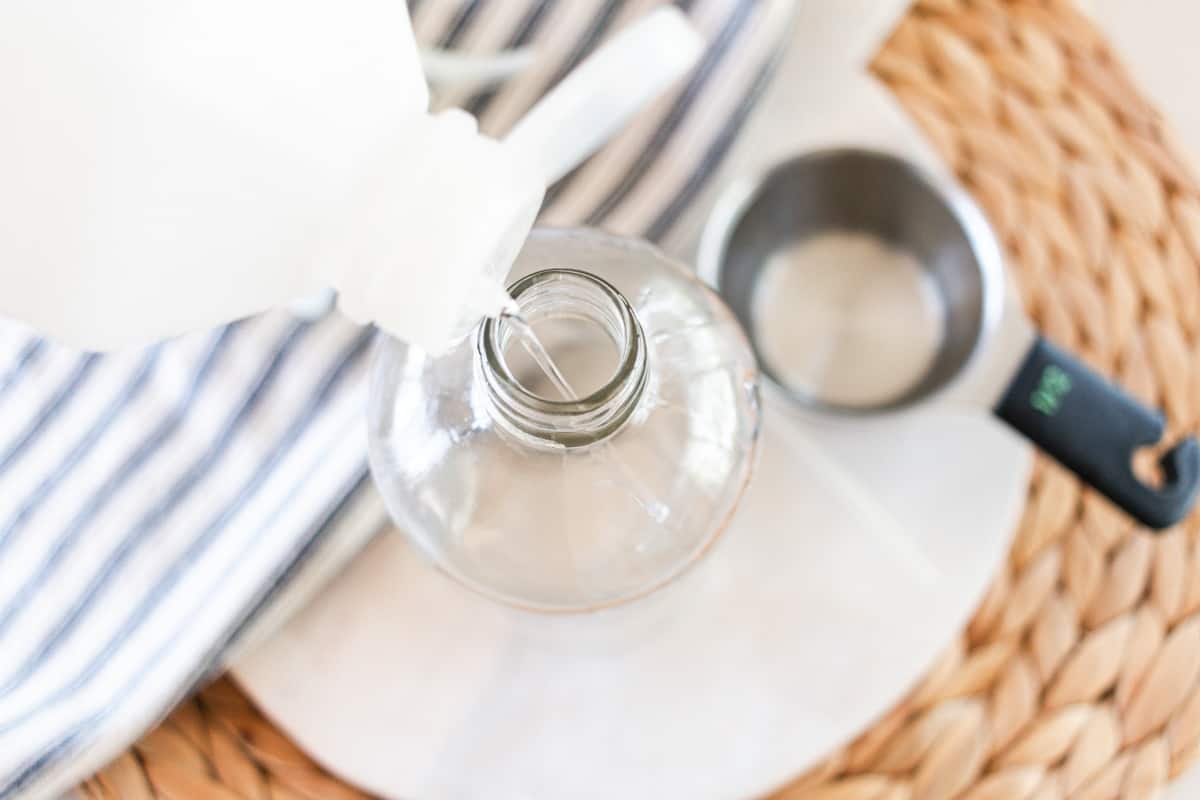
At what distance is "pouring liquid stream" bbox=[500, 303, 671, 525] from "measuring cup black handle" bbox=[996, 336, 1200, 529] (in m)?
0.17

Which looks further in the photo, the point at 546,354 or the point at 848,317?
the point at 848,317

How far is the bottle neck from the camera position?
235mm

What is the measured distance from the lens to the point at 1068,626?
422 millimetres

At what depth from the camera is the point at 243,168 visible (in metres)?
0.25

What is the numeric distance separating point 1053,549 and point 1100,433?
7 centimetres

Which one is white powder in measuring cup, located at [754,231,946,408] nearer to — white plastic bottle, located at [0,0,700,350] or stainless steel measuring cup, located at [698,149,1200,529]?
stainless steel measuring cup, located at [698,149,1200,529]

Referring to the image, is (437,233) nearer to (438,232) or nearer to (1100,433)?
(438,232)

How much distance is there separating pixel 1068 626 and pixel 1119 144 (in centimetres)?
19

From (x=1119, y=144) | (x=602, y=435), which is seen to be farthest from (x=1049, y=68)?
(x=602, y=435)

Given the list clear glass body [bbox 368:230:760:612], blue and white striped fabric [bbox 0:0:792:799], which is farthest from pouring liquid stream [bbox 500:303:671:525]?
blue and white striped fabric [bbox 0:0:792:799]

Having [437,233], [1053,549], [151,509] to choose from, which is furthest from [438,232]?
[1053,549]

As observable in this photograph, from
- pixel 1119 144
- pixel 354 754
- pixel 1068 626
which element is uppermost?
pixel 1119 144

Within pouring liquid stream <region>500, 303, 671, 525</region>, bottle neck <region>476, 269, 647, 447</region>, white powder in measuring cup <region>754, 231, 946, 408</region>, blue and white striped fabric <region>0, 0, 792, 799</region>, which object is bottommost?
blue and white striped fabric <region>0, 0, 792, 799</region>

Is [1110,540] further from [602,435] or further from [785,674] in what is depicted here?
[602,435]
